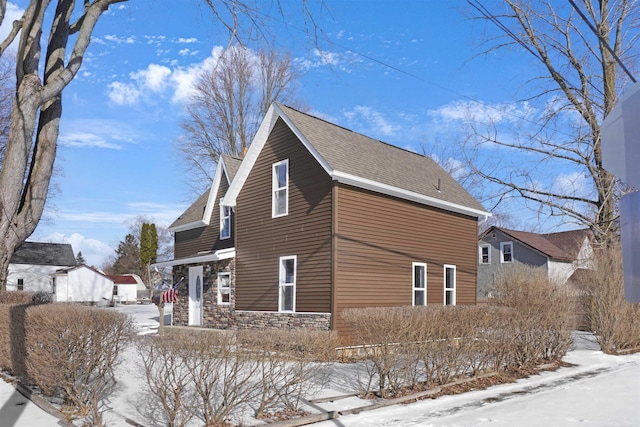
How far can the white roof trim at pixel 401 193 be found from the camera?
577 inches

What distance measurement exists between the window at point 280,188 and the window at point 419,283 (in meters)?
4.51

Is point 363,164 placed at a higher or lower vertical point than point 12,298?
higher

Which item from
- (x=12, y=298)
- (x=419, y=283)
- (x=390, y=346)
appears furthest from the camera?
(x=419, y=283)

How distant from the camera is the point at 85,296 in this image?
4906cm

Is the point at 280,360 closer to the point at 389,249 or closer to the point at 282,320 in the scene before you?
the point at 282,320

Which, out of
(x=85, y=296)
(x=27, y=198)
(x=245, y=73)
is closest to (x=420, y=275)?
(x=27, y=198)

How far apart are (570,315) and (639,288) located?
1234cm

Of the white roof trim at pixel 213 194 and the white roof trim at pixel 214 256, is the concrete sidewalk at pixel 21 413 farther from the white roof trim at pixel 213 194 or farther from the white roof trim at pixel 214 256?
the white roof trim at pixel 213 194

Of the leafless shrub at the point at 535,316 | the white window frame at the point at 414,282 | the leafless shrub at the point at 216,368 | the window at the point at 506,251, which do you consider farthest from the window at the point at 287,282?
the window at the point at 506,251

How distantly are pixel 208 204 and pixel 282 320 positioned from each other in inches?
333

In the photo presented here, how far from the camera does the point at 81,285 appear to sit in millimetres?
48781

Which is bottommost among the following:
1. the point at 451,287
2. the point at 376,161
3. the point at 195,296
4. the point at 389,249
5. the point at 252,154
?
the point at 195,296

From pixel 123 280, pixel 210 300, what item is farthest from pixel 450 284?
pixel 123 280

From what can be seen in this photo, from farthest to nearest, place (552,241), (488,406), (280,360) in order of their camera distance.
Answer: (552,241) < (488,406) < (280,360)
